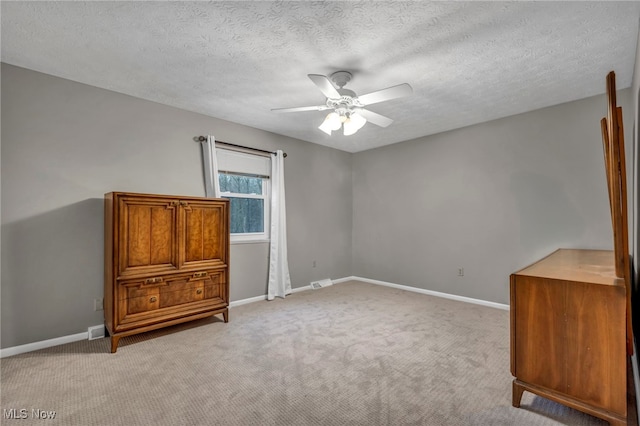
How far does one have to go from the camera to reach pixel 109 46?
233cm

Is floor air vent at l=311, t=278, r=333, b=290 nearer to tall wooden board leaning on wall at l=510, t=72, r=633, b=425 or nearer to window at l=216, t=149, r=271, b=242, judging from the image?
window at l=216, t=149, r=271, b=242

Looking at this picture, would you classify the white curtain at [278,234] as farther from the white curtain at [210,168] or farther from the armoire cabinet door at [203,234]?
the armoire cabinet door at [203,234]

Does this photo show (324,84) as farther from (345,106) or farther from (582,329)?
(582,329)

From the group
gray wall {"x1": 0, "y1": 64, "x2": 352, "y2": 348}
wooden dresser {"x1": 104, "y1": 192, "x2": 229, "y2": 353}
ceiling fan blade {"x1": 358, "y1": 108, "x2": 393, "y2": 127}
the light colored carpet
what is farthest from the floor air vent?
ceiling fan blade {"x1": 358, "y1": 108, "x2": 393, "y2": 127}

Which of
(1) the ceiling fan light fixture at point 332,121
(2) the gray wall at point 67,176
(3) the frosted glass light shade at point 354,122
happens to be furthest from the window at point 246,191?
(3) the frosted glass light shade at point 354,122

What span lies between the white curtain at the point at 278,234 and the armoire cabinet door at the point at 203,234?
43.3 inches

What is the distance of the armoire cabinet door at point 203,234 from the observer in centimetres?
309

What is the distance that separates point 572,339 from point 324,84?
2.25 m

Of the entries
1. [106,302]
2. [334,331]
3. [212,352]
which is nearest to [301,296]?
[334,331]

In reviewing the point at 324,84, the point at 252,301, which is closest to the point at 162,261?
the point at 252,301

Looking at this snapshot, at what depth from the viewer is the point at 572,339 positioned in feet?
5.49

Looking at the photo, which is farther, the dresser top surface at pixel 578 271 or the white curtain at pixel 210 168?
the white curtain at pixel 210 168

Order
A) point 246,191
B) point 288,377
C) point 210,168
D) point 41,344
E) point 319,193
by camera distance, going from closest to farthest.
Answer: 1. point 288,377
2. point 41,344
3. point 210,168
4. point 246,191
5. point 319,193

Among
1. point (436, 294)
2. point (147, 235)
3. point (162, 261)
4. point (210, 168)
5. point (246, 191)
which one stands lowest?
point (436, 294)
